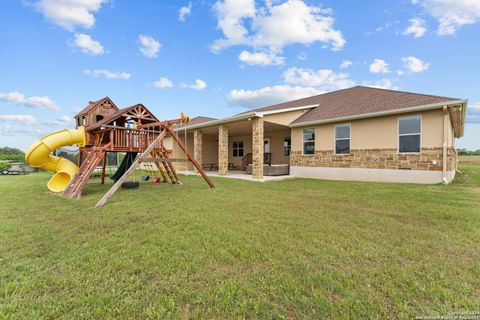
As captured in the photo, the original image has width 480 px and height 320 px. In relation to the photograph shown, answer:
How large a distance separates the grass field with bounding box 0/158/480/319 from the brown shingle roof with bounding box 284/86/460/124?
5.93 metres

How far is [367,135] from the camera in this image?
1039cm

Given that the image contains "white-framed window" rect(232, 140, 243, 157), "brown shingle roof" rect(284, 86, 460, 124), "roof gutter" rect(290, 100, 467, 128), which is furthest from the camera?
"white-framed window" rect(232, 140, 243, 157)

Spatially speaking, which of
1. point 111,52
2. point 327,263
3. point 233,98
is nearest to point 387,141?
point 327,263

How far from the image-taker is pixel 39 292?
217cm

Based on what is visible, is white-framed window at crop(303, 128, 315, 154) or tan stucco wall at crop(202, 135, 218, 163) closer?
white-framed window at crop(303, 128, 315, 154)

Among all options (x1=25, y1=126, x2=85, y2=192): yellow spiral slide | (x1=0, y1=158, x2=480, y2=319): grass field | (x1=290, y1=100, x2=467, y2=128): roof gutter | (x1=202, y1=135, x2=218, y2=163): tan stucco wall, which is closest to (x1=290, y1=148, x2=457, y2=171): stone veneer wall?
(x1=290, y1=100, x2=467, y2=128): roof gutter

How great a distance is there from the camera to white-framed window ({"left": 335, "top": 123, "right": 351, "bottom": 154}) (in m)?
11.0

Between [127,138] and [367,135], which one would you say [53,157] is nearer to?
[127,138]

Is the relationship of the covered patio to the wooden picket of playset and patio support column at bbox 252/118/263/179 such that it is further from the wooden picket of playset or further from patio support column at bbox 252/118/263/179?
the wooden picket of playset

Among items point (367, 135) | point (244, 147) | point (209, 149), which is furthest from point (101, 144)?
point (244, 147)

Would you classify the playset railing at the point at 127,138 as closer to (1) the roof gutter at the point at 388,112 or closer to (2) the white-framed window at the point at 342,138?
(1) the roof gutter at the point at 388,112

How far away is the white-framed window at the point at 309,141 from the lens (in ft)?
40.5

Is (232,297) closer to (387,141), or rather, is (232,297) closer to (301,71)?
(387,141)

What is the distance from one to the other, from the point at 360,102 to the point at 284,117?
4127 mm
